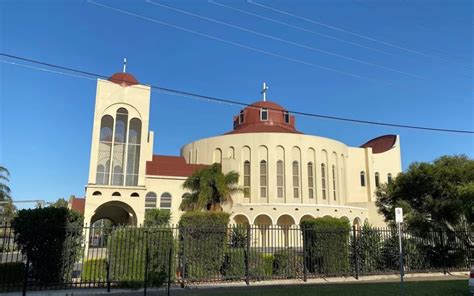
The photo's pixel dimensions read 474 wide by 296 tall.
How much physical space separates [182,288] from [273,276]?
418 cm

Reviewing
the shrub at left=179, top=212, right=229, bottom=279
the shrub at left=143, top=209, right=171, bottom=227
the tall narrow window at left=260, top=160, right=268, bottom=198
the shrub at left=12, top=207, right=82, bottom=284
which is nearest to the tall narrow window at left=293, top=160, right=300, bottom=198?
the tall narrow window at left=260, top=160, right=268, bottom=198

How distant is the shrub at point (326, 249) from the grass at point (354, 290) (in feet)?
9.38

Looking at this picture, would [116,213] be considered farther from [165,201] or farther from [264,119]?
[264,119]

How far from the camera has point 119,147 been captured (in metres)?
33.0

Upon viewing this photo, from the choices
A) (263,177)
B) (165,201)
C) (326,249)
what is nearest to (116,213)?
(165,201)

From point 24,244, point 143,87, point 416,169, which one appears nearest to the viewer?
point 24,244

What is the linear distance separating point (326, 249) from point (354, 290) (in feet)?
14.1

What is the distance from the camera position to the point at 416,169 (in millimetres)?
25031

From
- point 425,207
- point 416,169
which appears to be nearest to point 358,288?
point 425,207

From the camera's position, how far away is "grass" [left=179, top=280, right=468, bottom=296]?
12.5m

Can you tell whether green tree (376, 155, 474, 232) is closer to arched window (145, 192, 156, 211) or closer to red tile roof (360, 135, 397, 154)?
arched window (145, 192, 156, 211)

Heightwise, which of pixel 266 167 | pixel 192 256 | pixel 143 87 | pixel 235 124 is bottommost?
pixel 192 256

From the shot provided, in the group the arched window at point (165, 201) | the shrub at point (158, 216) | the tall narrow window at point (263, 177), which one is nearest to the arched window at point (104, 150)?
the shrub at point (158, 216)

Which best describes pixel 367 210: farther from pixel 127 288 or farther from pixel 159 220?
pixel 127 288
